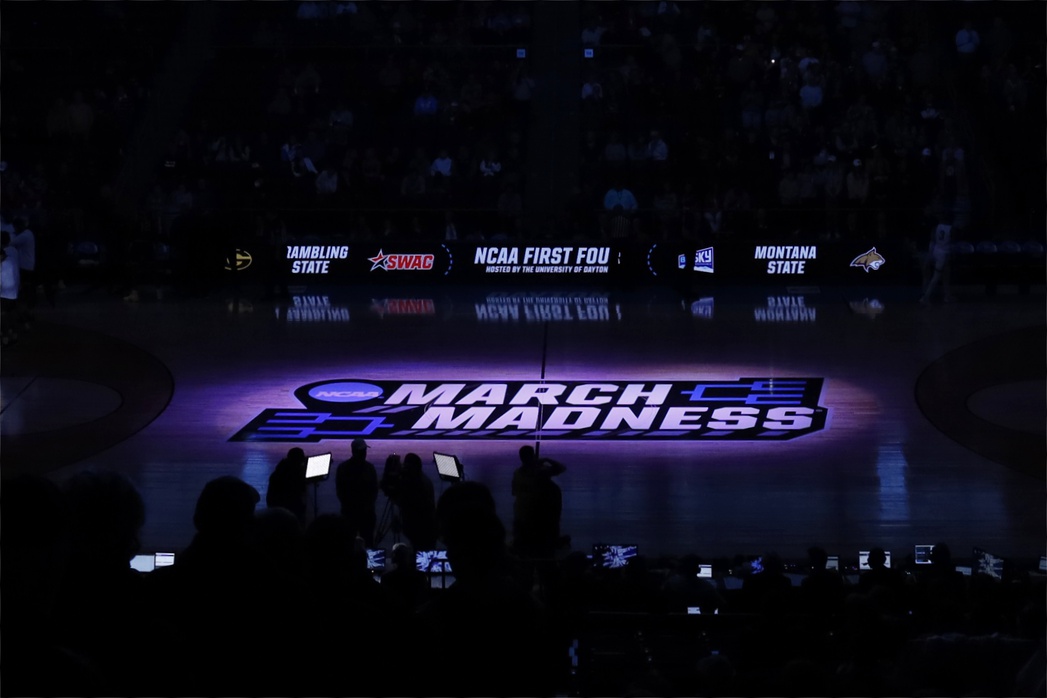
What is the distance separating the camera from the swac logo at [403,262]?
2405cm

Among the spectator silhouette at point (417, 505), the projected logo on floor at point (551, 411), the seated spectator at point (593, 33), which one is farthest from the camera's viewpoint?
the seated spectator at point (593, 33)

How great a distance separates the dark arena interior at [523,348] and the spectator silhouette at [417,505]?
0.04 m

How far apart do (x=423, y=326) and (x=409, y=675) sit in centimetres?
1624

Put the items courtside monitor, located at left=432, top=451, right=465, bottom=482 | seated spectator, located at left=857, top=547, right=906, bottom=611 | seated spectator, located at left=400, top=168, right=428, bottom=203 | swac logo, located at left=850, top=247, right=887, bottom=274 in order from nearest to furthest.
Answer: seated spectator, located at left=857, top=547, right=906, bottom=611
courtside monitor, located at left=432, top=451, right=465, bottom=482
swac logo, located at left=850, top=247, right=887, bottom=274
seated spectator, located at left=400, top=168, right=428, bottom=203

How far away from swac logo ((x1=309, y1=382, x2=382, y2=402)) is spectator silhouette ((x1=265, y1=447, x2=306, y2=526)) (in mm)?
5052

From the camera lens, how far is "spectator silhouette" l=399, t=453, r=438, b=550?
11.0 m

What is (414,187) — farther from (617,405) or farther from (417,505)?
(417,505)

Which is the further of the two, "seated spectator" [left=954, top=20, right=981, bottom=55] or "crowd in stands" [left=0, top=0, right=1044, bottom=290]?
"seated spectator" [left=954, top=20, right=981, bottom=55]

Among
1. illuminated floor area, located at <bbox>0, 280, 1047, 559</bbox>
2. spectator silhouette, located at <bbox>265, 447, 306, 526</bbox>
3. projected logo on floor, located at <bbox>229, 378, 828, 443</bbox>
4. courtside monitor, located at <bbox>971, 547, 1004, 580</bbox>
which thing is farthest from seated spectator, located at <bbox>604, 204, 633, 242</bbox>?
courtside monitor, located at <bbox>971, 547, 1004, 580</bbox>

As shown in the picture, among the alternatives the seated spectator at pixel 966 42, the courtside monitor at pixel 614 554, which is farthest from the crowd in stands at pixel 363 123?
the courtside monitor at pixel 614 554

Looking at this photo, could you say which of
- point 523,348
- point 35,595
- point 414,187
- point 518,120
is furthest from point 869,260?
point 35,595

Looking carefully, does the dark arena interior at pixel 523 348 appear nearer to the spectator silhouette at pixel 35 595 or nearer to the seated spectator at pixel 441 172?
the spectator silhouette at pixel 35 595

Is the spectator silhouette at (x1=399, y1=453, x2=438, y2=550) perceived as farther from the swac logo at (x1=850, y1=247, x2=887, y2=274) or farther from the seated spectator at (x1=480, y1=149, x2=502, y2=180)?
the seated spectator at (x1=480, y1=149, x2=502, y2=180)

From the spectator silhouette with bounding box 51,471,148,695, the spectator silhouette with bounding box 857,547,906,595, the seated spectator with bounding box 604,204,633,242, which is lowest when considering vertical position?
the spectator silhouette with bounding box 857,547,906,595
